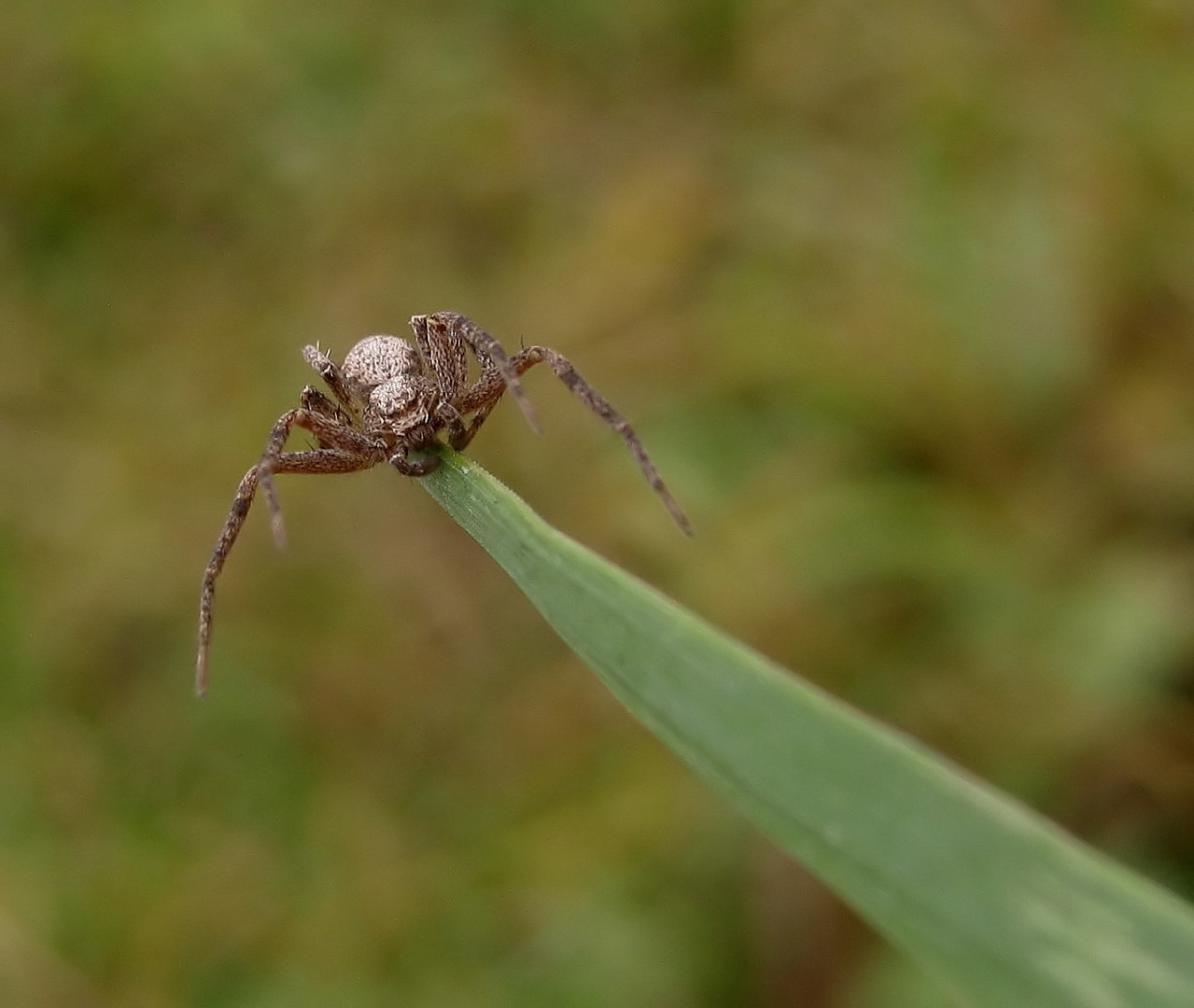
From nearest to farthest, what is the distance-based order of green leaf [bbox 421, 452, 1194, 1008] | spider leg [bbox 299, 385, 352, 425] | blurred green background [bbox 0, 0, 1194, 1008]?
green leaf [bbox 421, 452, 1194, 1008] < spider leg [bbox 299, 385, 352, 425] < blurred green background [bbox 0, 0, 1194, 1008]

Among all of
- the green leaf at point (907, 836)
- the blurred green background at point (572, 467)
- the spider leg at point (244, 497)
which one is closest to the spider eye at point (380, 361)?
the spider leg at point (244, 497)

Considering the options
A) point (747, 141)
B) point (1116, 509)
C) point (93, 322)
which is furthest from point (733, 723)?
point (93, 322)

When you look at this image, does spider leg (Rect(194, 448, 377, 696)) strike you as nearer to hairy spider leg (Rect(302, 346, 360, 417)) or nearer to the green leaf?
hairy spider leg (Rect(302, 346, 360, 417))

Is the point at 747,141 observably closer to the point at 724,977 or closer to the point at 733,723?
the point at 724,977

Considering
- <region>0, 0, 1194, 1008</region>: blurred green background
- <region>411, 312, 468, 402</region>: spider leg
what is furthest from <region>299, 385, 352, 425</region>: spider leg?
<region>0, 0, 1194, 1008</region>: blurred green background

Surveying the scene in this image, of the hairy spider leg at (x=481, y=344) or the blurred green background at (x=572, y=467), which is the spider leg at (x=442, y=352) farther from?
the blurred green background at (x=572, y=467)

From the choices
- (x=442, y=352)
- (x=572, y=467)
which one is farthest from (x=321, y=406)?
(x=572, y=467)

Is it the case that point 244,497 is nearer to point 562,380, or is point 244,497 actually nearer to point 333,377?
point 333,377
